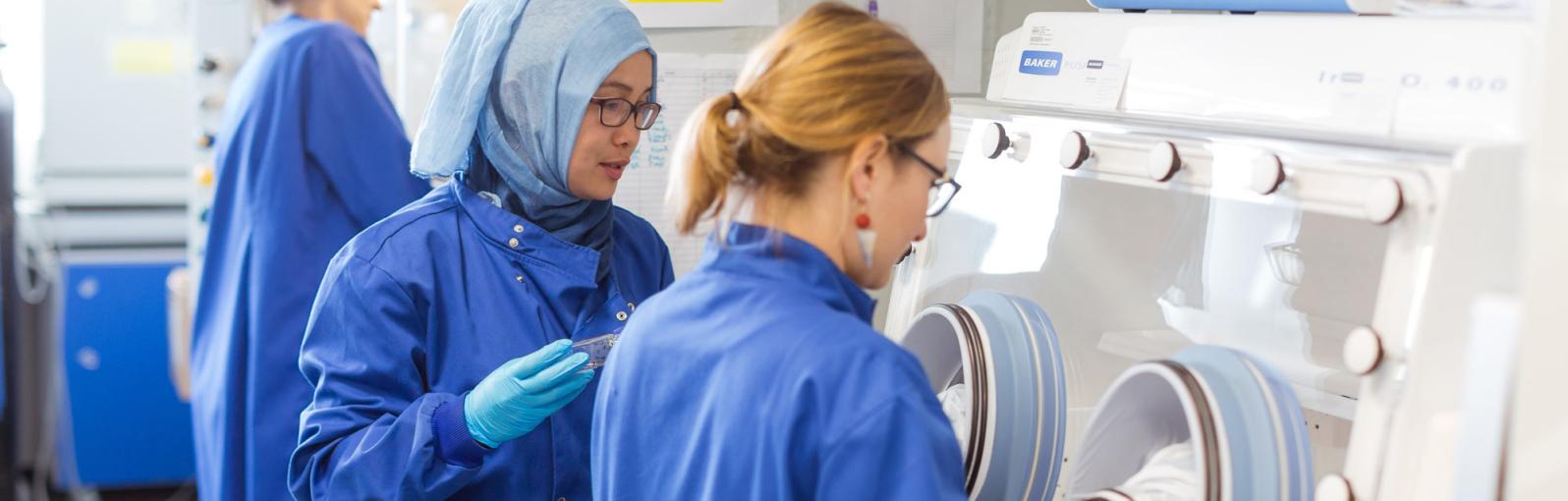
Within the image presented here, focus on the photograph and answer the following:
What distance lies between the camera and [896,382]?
1066 millimetres

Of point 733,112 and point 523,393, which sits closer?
point 733,112

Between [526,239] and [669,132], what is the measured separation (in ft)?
2.34

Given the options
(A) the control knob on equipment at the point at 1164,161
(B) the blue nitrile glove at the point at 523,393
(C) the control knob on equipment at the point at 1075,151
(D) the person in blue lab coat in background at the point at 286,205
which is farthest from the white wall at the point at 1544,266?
(D) the person in blue lab coat in background at the point at 286,205

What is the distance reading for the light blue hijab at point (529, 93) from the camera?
1.66m

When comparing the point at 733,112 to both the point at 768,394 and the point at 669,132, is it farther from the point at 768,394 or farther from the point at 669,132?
the point at 669,132

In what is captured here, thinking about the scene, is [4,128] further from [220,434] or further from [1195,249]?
[1195,249]

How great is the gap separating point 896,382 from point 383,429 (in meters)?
0.70

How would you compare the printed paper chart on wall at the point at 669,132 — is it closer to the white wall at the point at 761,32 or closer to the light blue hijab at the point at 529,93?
the white wall at the point at 761,32

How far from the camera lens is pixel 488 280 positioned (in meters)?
1.64

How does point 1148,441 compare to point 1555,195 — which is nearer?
point 1555,195

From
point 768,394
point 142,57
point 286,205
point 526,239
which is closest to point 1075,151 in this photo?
point 768,394

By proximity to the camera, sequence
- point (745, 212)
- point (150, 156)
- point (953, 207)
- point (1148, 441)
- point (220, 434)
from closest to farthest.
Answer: point (745, 212) < point (1148, 441) < point (953, 207) < point (220, 434) < point (150, 156)

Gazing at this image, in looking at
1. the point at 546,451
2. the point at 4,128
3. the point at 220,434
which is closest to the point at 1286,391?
the point at 546,451

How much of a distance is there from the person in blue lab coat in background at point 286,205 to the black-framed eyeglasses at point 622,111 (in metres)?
1.23
